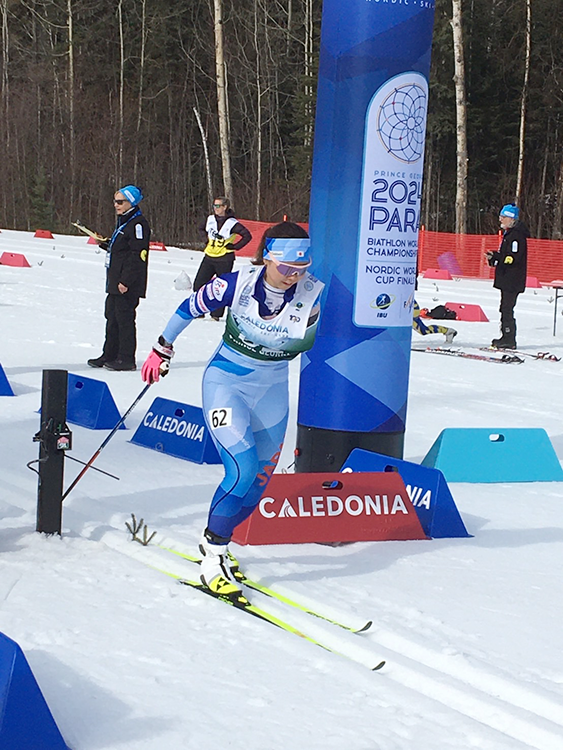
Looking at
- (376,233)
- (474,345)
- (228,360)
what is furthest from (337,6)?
(474,345)

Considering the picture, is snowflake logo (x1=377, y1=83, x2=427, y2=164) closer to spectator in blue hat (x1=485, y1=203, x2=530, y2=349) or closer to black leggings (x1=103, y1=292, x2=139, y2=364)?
black leggings (x1=103, y1=292, x2=139, y2=364)

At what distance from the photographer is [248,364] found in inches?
190

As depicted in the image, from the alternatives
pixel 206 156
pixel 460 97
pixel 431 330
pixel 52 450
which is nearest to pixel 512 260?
pixel 431 330

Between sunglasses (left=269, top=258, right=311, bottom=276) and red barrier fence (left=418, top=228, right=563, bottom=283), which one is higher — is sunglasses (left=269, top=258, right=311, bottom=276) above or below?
above

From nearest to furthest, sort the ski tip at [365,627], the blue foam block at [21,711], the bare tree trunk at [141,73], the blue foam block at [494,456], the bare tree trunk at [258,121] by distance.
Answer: the blue foam block at [21,711]
the ski tip at [365,627]
the blue foam block at [494,456]
the bare tree trunk at [258,121]
the bare tree trunk at [141,73]

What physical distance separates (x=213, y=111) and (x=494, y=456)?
45271 mm

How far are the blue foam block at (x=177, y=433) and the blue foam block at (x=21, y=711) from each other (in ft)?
14.2

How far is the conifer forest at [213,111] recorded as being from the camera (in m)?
39.9

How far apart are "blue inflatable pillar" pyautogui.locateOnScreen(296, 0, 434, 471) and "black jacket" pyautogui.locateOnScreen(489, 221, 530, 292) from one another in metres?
7.57

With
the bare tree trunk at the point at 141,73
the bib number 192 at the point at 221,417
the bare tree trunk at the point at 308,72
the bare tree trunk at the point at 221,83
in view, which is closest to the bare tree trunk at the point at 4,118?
the bare tree trunk at the point at 141,73

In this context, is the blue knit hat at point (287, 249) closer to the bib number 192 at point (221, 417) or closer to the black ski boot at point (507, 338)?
the bib number 192 at point (221, 417)

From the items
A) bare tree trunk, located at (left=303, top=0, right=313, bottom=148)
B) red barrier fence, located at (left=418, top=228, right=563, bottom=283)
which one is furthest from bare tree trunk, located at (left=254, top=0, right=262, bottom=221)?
red barrier fence, located at (left=418, top=228, right=563, bottom=283)

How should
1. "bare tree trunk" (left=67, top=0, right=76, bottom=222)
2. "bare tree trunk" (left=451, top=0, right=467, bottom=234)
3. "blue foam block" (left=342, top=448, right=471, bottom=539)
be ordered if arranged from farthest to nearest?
1. "bare tree trunk" (left=67, top=0, right=76, bottom=222)
2. "bare tree trunk" (left=451, top=0, right=467, bottom=234)
3. "blue foam block" (left=342, top=448, right=471, bottom=539)

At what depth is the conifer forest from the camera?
131 ft
